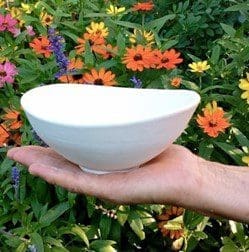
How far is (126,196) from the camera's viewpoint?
4.22 ft

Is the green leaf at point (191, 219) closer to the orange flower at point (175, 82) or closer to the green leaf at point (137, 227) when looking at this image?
Answer: the green leaf at point (137, 227)

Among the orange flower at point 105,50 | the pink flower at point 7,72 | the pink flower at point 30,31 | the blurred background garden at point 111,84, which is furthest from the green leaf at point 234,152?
the pink flower at point 30,31

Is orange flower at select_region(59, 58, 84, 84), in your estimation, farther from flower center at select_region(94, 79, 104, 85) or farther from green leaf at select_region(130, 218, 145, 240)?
green leaf at select_region(130, 218, 145, 240)

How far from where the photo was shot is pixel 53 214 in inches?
61.4

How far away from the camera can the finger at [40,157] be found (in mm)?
1336

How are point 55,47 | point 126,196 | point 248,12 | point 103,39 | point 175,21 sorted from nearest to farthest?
point 126,196
point 55,47
point 103,39
point 248,12
point 175,21

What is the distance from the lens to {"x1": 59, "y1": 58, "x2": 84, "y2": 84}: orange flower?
166cm

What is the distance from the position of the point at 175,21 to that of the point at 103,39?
50cm

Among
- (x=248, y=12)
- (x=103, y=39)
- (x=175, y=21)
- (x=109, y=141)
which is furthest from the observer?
(x=175, y=21)

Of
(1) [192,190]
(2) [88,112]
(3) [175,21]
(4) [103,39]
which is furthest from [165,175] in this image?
(3) [175,21]

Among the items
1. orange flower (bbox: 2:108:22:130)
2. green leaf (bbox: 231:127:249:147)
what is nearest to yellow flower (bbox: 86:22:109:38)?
orange flower (bbox: 2:108:22:130)

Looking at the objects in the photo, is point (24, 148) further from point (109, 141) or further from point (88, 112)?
point (109, 141)

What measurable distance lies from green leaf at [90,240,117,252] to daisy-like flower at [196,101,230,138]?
0.28 metres

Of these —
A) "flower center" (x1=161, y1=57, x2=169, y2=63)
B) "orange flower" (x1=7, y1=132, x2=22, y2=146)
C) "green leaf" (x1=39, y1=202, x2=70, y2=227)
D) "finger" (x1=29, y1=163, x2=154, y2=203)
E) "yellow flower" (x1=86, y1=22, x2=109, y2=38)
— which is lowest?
"green leaf" (x1=39, y1=202, x2=70, y2=227)
